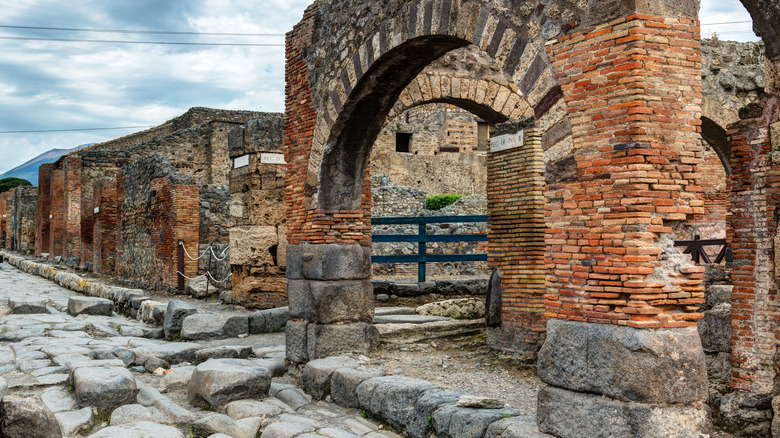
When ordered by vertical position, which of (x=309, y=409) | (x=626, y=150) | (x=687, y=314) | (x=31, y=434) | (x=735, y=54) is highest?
(x=735, y=54)

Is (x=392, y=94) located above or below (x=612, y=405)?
above

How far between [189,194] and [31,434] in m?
10.8

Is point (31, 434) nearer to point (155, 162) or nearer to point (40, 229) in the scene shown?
point (155, 162)

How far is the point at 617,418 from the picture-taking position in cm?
395

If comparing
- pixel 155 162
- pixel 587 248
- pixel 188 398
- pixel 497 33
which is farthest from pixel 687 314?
pixel 155 162

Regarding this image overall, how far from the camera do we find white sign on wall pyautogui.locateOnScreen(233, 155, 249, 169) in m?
11.7

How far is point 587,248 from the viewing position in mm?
4246

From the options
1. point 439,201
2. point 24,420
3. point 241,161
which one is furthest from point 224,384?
point 439,201

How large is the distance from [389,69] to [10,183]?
5102cm

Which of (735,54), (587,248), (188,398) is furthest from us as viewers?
(735,54)

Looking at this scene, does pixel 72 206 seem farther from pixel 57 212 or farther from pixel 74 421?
pixel 74 421

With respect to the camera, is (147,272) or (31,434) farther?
(147,272)

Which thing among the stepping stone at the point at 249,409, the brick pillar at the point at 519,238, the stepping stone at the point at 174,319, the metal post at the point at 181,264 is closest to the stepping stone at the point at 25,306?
the stepping stone at the point at 174,319

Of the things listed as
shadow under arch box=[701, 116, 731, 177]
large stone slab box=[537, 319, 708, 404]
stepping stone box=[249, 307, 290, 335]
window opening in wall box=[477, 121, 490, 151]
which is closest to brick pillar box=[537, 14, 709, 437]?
large stone slab box=[537, 319, 708, 404]
